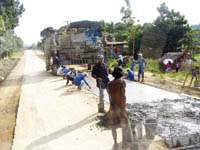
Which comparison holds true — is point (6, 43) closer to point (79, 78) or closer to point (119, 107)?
point (79, 78)

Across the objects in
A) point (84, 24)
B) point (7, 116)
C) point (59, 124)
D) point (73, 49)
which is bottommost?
point (7, 116)

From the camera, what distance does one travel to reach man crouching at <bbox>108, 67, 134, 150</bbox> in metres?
3.50

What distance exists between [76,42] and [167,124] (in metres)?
13.0

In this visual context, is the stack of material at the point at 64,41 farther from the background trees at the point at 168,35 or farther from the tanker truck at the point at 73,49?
the background trees at the point at 168,35

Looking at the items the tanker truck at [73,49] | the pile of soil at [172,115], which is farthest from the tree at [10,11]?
the pile of soil at [172,115]

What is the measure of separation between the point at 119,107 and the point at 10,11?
3619 centimetres

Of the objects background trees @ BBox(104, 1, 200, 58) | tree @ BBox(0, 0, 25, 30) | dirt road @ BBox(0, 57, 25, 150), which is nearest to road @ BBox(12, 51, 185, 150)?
dirt road @ BBox(0, 57, 25, 150)

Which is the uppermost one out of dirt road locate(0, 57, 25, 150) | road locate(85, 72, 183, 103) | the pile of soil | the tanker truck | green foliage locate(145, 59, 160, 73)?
the tanker truck

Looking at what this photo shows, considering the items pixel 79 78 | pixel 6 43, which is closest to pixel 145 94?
pixel 79 78

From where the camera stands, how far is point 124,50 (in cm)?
2755

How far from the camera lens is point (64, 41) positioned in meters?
16.2

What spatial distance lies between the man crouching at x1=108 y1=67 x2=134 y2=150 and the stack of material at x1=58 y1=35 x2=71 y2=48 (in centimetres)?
1313

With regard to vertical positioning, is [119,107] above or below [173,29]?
below

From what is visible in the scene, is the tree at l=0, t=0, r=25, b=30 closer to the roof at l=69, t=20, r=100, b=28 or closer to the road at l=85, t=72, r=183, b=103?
the roof at l=69, t=20, r=100, b=28
